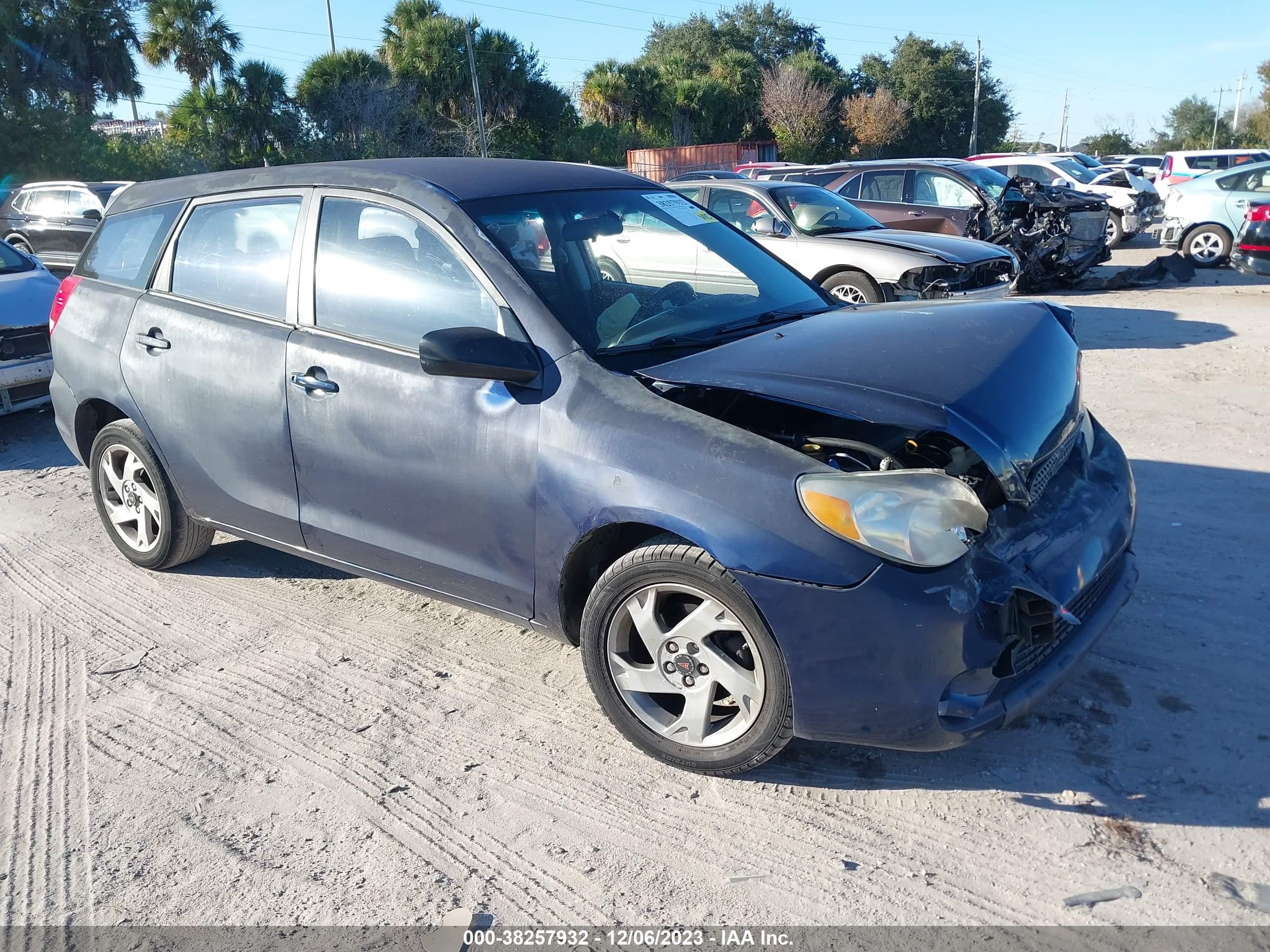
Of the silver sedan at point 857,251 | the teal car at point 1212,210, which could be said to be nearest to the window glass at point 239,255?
the silver sedan at point 857,251

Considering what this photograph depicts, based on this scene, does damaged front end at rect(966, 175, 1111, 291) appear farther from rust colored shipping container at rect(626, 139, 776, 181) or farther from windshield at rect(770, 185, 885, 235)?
rust colored shipping container at rect(626, 139, 776, 181)

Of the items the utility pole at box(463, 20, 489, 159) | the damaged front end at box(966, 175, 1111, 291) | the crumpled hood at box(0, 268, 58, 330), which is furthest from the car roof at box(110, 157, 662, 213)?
the utility pole at box(463, 20, 489, 159)

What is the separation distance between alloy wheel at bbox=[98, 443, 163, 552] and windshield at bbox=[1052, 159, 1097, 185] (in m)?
17.1

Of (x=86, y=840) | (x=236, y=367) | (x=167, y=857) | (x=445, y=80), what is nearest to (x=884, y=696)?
(x=167, y=857)

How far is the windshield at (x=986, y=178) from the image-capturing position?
43.3 feet

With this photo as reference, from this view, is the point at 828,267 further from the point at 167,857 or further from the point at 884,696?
the point at 167,857

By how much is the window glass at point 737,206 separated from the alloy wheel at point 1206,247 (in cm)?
834

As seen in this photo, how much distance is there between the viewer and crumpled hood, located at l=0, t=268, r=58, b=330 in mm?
7734

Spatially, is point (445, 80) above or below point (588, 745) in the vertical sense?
above

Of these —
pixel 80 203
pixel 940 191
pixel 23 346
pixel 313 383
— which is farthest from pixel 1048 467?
pixel 80 203

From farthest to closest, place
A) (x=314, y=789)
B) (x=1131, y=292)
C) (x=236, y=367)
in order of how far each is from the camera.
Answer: (x=1131, y=292)
(x=236, y=367)
(x=314, y=789)

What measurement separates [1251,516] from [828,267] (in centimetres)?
527

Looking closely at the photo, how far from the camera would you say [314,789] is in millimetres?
3193

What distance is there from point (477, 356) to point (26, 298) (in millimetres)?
6716
